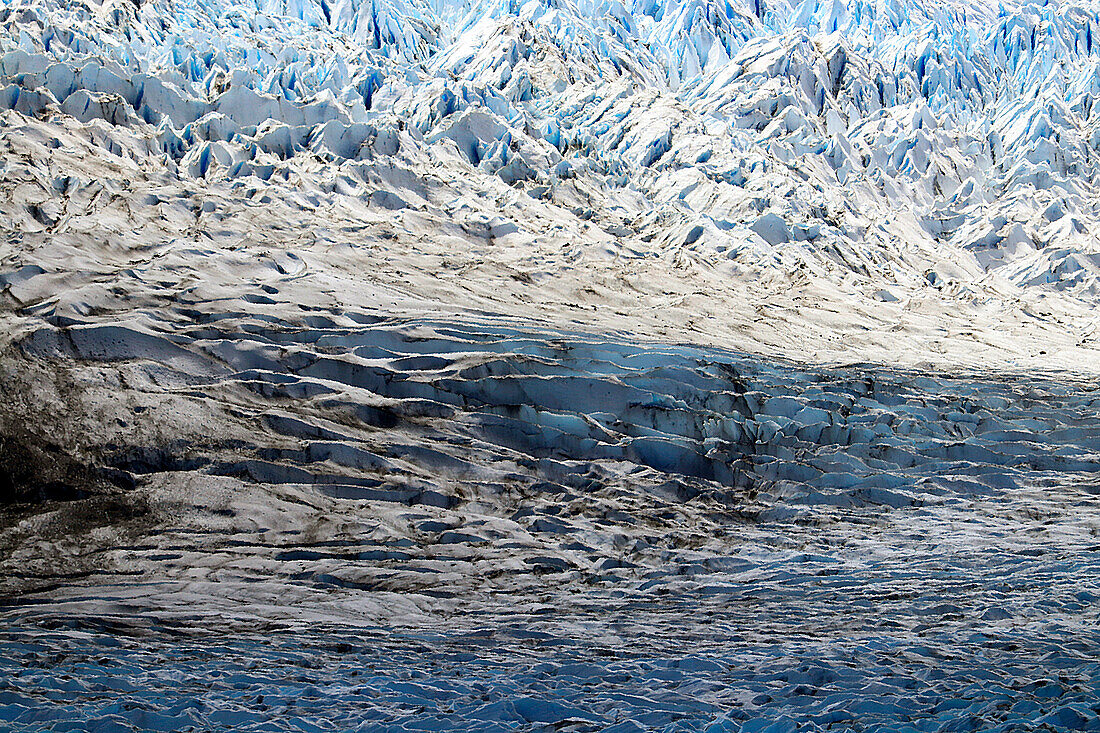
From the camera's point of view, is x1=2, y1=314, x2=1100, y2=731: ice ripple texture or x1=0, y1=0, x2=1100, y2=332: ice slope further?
x1=0, y1=0, x2=1100, y2=332: ice slope

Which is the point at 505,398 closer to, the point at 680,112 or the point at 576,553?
the point at 576,553

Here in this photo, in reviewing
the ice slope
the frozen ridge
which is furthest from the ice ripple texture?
the ice slope

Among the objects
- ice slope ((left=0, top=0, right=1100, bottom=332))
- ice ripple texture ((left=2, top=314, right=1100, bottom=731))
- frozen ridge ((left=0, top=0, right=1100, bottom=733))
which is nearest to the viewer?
ice ripple texture ((left=2, top=314, right=1100, bottom=731))

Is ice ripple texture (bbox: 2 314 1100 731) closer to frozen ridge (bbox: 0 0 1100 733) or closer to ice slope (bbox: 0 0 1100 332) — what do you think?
frozen ridge (bbox: 0 0 1100 733)

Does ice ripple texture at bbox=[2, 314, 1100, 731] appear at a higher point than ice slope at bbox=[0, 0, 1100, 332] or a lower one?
lower

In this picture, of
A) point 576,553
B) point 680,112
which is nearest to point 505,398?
point 576,553

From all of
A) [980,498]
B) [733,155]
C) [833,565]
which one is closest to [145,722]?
[833,565]

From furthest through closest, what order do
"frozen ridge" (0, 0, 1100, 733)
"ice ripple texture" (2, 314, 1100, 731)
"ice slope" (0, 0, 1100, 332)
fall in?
"ice slope" (0, 0, 1100, 332)
"frozen ridge" (0, 0, 1100, 733)
"ice ripple texture" (2, 314, 1100, 731)

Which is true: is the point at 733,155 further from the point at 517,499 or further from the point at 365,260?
the point at 517,499
